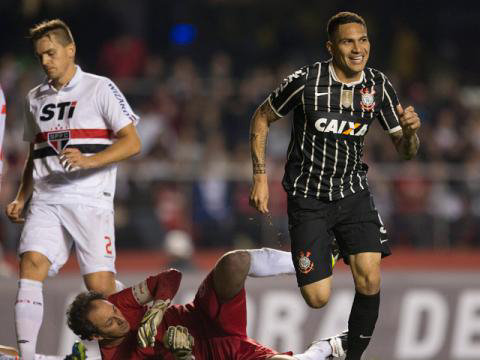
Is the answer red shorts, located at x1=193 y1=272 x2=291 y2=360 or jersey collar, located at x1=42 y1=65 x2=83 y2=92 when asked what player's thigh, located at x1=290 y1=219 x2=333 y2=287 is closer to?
red shorts, located at x1=193 y1=272 x2=291 y2=360

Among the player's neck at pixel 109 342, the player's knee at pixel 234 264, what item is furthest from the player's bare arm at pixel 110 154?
the player's neck at pixel 109 342

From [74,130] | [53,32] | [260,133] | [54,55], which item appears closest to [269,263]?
[260,133]

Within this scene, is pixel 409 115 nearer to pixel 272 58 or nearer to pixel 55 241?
pixel 55 241

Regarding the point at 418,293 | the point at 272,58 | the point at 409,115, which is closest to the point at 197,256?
the point at 418,293

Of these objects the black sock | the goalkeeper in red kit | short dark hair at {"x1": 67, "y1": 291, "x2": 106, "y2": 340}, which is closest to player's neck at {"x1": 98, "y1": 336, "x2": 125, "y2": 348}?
the goalkeeper in red kit

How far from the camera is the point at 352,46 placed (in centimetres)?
604

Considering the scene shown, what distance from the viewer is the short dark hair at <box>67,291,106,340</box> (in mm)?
5996

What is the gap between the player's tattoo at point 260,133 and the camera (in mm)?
6246

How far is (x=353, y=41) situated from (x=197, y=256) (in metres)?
5.86

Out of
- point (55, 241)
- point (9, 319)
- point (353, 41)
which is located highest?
point (353, 41)

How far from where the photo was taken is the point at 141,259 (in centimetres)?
1119

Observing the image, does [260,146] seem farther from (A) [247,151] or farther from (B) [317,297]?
(A) [247,151]

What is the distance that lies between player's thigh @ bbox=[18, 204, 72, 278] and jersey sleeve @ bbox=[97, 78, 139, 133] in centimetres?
65

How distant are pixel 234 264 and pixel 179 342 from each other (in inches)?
23.6
